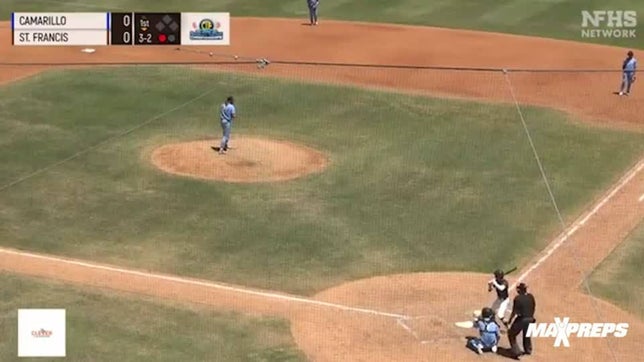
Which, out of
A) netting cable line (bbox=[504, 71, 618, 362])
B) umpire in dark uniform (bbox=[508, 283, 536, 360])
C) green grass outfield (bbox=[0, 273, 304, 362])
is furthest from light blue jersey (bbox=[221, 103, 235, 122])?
umpire in dark uniform (bbox=[508, 283, 536, 360])

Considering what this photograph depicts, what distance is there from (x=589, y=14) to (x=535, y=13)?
88.6 inches

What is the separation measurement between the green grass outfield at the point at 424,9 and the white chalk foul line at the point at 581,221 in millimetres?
15669

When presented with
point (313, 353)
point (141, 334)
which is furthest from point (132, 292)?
point (313, 353)

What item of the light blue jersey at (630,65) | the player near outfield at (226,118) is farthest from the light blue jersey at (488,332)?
the light blue jersey at (630,65)

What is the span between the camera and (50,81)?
4181 centimetres

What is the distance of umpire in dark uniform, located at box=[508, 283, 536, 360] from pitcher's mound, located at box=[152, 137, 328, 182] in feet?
36.5

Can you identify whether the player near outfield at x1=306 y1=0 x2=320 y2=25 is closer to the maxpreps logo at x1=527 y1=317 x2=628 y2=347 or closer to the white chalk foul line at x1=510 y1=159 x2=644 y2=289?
the white chalk foul line at x1=510 y1=159 x2=644 y2=289

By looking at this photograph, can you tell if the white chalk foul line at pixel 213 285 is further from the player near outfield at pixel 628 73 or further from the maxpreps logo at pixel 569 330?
the player near outfield at pixel 628 73

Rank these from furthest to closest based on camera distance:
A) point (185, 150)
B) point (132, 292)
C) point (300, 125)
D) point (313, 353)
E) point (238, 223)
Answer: point (300, 125) → point (185, 150) → point (238, 223) → point (132, 292) → point (313, 353)

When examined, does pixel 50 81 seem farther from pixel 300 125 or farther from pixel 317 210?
pixel 317 210

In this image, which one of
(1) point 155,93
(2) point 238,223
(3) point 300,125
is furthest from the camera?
(1) point 155,93

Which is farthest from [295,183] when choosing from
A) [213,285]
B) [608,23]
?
[608,23]

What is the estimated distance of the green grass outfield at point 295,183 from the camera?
27.9 m

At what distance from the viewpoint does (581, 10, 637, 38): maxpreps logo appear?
48562mm
